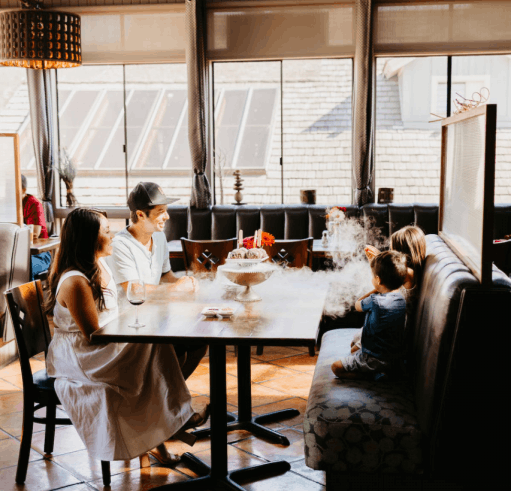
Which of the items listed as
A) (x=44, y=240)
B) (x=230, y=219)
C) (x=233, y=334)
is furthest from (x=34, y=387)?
(x=230, y=219)

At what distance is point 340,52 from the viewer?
632 centimetres

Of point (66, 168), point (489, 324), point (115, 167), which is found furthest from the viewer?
point (115, 167)

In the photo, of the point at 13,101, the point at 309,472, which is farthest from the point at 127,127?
the point at 309,472

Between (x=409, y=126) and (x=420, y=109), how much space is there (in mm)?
285

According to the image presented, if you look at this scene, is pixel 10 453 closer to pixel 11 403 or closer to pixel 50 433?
pixel 50 433

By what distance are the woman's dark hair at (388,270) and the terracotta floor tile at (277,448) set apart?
0.90 metres

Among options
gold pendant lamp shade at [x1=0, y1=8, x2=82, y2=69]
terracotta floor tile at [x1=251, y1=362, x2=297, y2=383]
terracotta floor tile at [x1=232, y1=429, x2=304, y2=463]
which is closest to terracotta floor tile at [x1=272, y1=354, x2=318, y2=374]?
terracotta floor tile at [x1=251, y1=362, x2=297, y2=383]

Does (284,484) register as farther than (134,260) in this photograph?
No

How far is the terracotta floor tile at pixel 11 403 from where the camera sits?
361cm

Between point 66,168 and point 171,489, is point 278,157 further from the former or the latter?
point 171,489

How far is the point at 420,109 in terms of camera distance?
23.4 ft

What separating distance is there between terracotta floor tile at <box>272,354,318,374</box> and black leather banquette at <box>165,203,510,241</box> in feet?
5.54

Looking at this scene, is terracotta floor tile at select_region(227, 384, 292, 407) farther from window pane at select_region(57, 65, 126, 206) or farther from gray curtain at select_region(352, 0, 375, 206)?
window pane at select_region(57, 65, 126, 206)

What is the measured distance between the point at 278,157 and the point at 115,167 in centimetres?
191
